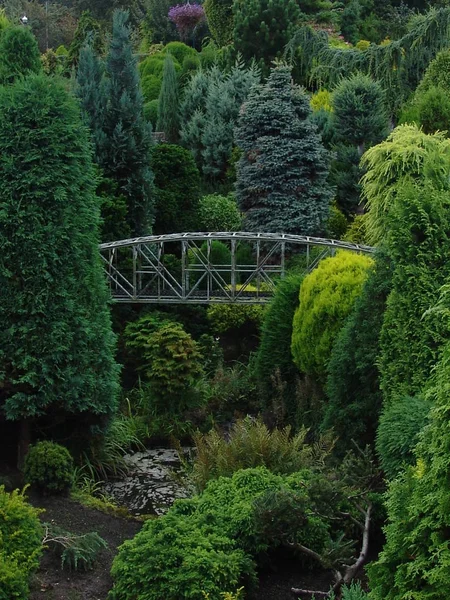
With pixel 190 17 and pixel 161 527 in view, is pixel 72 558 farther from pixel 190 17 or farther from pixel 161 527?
pixel 190 17

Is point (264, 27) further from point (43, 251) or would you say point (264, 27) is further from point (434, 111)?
point (43, 251)

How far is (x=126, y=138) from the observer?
691 inches

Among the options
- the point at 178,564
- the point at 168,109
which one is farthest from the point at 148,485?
the point at 168,109

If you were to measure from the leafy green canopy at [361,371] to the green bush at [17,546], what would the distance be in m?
3.44

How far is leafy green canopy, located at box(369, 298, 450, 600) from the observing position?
14.1 feet

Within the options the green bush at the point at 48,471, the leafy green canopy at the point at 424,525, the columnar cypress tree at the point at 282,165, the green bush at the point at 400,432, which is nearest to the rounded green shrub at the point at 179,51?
the columnar cypress tree at the point at 282,165

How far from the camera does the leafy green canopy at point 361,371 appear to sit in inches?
363

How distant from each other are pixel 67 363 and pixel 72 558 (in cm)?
285

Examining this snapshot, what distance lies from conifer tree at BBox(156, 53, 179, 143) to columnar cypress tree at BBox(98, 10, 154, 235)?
22.5ft

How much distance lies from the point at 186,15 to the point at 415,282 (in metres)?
30.8

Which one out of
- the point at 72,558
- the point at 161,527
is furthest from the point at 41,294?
the point at 161,527

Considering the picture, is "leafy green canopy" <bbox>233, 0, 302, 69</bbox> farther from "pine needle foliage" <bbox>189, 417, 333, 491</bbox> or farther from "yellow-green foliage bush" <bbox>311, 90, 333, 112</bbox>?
"pine needle foliage" <bbox>189, 417, 333, 491</bbox>

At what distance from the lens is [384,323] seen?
342 inches

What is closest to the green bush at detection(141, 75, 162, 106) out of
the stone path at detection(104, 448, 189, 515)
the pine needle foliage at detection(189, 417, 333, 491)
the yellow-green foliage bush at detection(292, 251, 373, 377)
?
the stone path at detection(104, 448, 189, 515)
